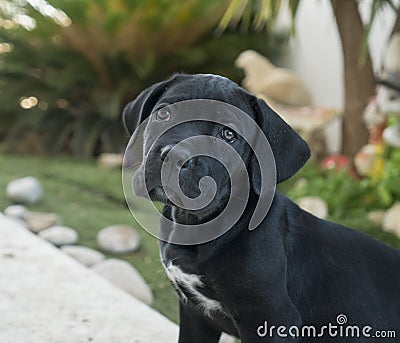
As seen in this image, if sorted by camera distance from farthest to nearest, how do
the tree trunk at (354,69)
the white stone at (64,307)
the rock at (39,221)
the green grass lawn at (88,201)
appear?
1. the tree trunk at (354,69)
2. the rock at (39,221)
3. the green grass lawn at (88,201)
4. the white stone at (64,307)

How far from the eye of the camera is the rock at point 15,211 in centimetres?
Result: 256

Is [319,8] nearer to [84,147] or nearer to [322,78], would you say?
Answer: [322,78]

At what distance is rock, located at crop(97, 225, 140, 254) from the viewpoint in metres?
2.32

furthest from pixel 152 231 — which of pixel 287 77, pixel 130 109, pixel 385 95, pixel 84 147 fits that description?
pixel 84 147

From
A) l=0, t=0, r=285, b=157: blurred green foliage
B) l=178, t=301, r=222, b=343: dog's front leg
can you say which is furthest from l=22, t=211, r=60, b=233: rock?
l=0, t=0, r=285, b=157: blurred green foliage

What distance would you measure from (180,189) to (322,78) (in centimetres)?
341

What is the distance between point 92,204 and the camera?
3.01m

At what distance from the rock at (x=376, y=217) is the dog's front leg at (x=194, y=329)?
126 centimetres

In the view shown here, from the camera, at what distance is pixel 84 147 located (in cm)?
431

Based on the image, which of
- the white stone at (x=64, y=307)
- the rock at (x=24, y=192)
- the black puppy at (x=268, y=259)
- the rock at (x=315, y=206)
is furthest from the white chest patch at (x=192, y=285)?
the rock at (x=24, y=192)

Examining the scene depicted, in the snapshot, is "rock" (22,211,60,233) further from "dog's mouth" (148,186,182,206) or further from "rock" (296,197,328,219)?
"dog's mouth" (148,186,182,206)

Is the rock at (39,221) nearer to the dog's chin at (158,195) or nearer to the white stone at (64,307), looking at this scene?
the white stone at (64,307)

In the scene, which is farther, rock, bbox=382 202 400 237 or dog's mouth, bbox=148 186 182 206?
rock, bbox=382 202 400 237

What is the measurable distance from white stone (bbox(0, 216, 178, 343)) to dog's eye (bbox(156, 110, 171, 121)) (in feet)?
2.07
